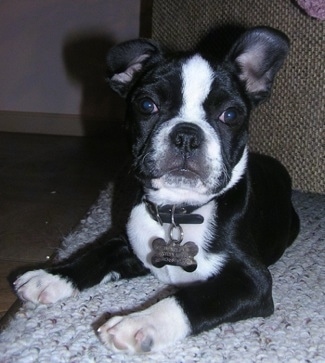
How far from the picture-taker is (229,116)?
68.0 inches

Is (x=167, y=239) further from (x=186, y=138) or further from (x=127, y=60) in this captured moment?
(x=127, y=60)

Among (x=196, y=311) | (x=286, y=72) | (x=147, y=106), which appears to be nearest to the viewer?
(x=196, y=311)

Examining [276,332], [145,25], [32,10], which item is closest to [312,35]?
[276,332]

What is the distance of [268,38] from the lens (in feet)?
5.79

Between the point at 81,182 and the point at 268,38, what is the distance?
172 centimetres

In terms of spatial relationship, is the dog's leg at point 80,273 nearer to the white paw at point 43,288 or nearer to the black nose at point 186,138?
the white paw at point 43,288

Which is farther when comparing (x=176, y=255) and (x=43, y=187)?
(x=43, y=187)

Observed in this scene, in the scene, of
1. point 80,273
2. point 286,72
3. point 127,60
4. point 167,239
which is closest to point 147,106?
point 127,60

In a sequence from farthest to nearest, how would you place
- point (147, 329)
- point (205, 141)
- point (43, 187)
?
point (43, 187), point (205, 141), point (147, 329)

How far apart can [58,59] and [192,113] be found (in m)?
3.06

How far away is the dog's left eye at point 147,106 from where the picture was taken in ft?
5.63

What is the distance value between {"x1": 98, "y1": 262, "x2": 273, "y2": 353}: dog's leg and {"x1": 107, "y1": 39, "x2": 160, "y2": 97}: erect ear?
2.16ft

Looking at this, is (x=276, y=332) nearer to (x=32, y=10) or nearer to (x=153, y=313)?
(x=153, y=313)

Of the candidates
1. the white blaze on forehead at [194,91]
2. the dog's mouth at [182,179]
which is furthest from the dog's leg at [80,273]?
the white blaze on forehead at [194,91]
